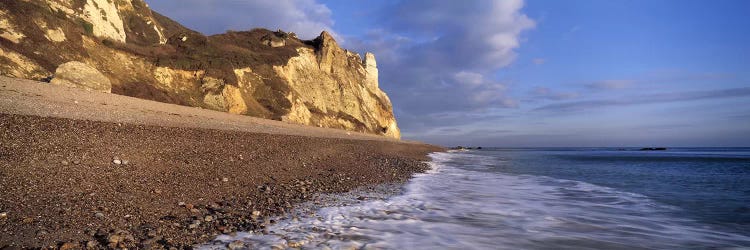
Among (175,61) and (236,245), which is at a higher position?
(175,61)

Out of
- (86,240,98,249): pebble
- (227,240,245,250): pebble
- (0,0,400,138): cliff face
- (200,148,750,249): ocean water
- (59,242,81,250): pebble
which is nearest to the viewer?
(59,242,81,250): pebble

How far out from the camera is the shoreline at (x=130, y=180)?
4246mm

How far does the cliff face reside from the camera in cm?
1877

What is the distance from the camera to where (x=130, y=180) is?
241 inches

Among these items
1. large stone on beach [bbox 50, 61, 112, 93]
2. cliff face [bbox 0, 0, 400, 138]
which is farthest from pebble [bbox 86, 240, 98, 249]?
cliff face [bbox 0, 0, 400, 138]

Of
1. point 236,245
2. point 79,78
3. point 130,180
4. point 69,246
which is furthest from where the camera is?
point 79,78

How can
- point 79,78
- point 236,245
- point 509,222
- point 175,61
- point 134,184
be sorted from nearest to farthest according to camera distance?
point 236,245 < point 134,184 < point 509,222 < point 79,78 < point 175,61

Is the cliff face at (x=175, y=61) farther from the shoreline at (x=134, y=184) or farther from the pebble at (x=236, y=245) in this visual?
the pebble at (x=236, y=245)

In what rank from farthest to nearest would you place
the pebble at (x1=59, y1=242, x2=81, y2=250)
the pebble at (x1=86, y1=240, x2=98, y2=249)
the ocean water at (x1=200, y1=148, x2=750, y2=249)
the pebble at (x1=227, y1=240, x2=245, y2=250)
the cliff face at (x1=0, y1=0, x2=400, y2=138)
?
the cliff face at (x1=0, y1=0, x2=400, y2=138) → the ocean water at (x1=200, y1=148, x2=750, y2=249) → the pebble at (x1=227, y1=240, x2=245, y2=250) → the pebble at (x1=86, y1=240, x2=98, y2=249) → the pebble at (x1=59, y1=242, x2=81, y2=250)

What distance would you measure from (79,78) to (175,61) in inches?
461

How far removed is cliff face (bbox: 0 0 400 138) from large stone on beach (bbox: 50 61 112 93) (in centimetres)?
5

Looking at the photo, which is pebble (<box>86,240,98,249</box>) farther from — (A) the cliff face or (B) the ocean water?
(A) the cliff face

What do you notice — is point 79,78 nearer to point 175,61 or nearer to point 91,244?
point 175,61

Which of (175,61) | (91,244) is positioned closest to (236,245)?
(91,244)
